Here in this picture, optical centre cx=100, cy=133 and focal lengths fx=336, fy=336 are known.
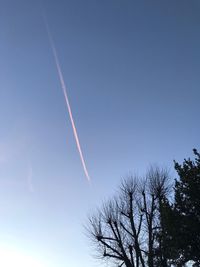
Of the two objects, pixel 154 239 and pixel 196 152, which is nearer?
pixel 196 152

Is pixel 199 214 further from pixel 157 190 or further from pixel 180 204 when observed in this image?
pixel 157 190

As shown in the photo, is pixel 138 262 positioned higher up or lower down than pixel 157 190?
lower down

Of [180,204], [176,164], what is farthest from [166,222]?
[176,164]

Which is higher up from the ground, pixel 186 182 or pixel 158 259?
pixel 186 182


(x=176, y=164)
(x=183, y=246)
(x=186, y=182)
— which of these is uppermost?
(x=176, y=164)

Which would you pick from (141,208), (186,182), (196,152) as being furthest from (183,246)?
(141,208)

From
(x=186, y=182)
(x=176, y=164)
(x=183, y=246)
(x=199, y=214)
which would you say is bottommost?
(x=183, y=246)

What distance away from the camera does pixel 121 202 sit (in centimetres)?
2462

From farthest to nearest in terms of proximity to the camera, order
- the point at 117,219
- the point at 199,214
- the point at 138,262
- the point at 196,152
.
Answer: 1. the point at 117,219
2. the point at 138,262
3. the point at 196,152
4. the point at 199,214

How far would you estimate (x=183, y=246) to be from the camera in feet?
58.1

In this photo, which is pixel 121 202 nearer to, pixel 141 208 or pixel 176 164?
pixel 141 208

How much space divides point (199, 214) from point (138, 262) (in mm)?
7011

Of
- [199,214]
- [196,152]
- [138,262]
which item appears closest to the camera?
[199,214]

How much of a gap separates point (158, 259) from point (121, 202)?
4628 mm
